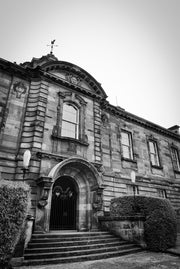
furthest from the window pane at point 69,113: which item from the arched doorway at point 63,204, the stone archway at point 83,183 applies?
the arched doorway at point 63,204

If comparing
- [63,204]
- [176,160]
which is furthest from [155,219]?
[176,160]

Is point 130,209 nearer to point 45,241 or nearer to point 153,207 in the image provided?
point 153,207

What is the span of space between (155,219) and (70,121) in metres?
7.33

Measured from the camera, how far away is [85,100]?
12969mm

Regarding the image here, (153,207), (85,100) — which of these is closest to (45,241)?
(153,207)

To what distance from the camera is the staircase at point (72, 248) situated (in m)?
5.62

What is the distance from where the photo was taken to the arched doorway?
358 inches

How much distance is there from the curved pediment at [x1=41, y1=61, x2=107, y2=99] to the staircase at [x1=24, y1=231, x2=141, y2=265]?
31.3 feet

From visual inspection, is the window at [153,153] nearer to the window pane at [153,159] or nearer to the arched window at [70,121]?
the window pane at [153,159]

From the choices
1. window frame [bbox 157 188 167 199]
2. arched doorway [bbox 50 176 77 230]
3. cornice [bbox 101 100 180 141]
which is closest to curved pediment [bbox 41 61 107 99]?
cornice [bbox 101 100 180 141]

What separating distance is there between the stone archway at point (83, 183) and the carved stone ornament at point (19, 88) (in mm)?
5006

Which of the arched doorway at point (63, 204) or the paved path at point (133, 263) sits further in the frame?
the arched doorway at point (63, 204)

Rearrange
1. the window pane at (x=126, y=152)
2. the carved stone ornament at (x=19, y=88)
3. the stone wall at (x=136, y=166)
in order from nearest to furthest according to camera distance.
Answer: the carved stone ornament at (x=19, y=88) < the stone wall at (x=136, y=166) < the window pane at (x=126, y=152)

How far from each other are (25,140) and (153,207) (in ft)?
23.5
